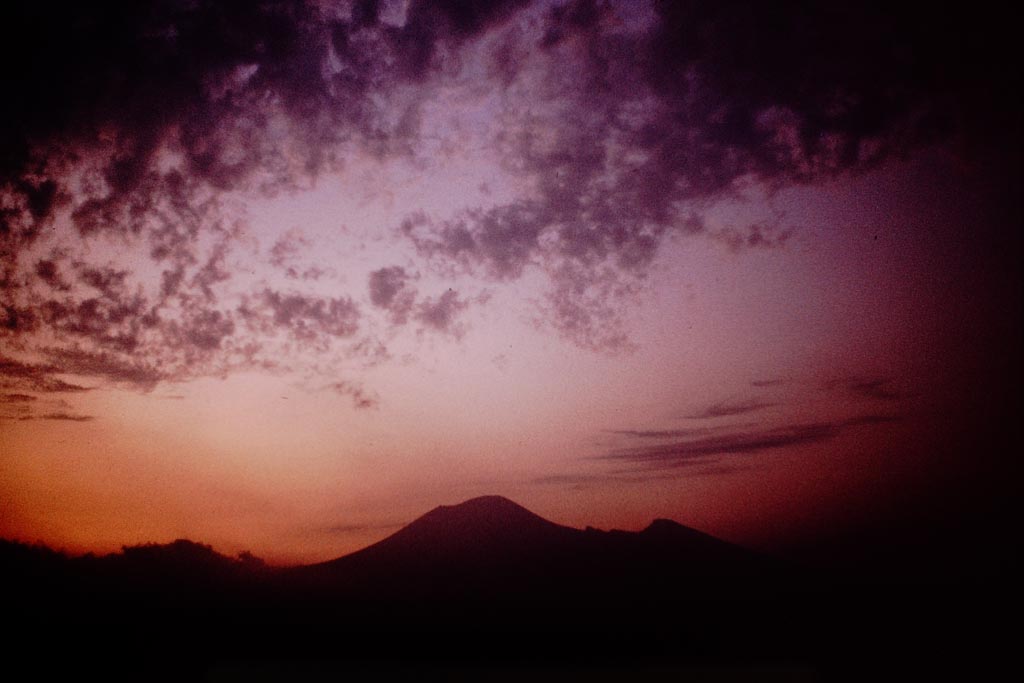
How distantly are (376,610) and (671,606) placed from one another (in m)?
4.93

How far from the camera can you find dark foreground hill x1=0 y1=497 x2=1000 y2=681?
5.53 metres

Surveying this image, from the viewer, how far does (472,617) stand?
19.2 ft

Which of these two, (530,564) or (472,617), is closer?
(472,617)

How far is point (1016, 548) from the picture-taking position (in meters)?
5.80

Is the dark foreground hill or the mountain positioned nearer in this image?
the dark foreground hill

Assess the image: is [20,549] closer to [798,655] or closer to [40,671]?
[40,671]

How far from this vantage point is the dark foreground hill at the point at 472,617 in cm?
553

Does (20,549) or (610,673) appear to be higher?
(20,549)

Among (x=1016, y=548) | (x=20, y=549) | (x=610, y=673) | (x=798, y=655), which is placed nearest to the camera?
(x=610, y=673)

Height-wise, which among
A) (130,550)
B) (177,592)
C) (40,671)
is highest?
(130,550)

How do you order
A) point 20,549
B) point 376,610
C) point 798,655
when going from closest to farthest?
point 798,655 → point 20,549 → point 376,610

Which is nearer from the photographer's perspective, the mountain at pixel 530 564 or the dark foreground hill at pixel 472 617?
the dark foreground hill at pixel 472 617

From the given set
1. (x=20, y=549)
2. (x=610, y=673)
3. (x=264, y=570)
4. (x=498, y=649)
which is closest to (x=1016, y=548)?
(x=610, y=673)

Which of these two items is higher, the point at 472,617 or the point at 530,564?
the point at 530,564
